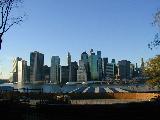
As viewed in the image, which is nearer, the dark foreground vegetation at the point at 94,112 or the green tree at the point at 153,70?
the dark foreground vegetation at the point at 94,112

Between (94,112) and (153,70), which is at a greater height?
(153,70)

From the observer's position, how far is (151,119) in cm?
2236

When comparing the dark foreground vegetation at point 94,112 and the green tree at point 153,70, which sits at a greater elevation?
the green tree at point 153,70

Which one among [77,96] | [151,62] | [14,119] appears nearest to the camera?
[14,119]

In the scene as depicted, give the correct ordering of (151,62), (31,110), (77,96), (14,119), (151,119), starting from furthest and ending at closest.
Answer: (77,96), (151,62), (31,110), (14,119), (151,119)

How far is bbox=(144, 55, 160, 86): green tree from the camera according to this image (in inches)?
2970

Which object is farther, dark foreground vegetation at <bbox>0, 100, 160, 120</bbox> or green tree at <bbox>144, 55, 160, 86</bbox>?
green tree at <bbox>144, 55, 160, 86</bbox>

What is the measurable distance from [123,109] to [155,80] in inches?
2191

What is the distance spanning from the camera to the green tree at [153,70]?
75.4 meters

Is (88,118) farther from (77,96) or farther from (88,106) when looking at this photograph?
(77,96)

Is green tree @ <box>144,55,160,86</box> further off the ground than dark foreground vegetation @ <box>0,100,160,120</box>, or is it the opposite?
green tree @ <box>144,55,160,86</box>

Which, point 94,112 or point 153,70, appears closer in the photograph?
point 94,112

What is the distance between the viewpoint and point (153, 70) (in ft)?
250

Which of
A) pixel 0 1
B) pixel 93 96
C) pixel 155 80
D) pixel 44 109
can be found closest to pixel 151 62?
pixel 155 80
